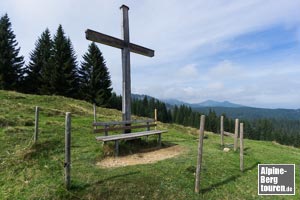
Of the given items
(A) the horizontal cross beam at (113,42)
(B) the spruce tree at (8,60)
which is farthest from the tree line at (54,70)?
(A) the horizontal cross beam at (113,42)

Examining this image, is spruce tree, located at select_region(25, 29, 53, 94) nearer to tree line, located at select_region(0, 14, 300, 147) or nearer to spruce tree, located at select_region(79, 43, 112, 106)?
tree line, located at select_region(0, 14, 300, 147)

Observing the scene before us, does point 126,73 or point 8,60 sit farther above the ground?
point 8,60

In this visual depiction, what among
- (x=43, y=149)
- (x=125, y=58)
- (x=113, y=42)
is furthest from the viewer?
(x=125, y=58)

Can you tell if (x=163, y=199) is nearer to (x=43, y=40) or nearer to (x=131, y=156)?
(x=131, y=156)

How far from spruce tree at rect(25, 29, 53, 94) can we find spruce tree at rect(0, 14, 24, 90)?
1.56m

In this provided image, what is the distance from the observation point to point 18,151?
779 centimetres

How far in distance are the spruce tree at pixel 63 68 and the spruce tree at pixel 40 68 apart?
0.95m

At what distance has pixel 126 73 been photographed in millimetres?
10047

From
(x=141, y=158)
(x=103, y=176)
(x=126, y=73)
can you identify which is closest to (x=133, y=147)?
(x=141, y=158)

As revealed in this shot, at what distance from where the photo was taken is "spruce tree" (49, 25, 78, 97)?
1457 inches

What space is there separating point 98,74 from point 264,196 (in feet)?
122

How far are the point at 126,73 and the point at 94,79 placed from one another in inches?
1269

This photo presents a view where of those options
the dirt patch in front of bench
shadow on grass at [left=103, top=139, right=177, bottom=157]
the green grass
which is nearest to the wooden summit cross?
shadow on grass at [left=103, top=139, right=177, bottom=157]

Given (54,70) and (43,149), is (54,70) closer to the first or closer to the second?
(54,70)
